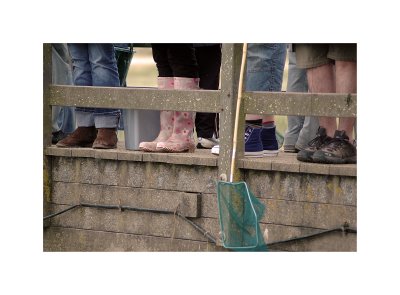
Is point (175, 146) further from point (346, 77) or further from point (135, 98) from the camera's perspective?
point (346, 77)

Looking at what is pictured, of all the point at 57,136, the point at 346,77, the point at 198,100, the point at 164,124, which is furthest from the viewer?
the point at 57,136

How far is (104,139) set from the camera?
7465 millimetres

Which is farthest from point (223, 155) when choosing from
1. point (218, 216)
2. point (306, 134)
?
point (306, 134)

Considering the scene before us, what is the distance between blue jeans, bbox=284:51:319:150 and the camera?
7.62m

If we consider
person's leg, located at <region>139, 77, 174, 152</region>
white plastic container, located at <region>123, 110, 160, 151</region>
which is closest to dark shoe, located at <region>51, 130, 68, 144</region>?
white plastic container, located at <region>123, 110, 160, 151</region>

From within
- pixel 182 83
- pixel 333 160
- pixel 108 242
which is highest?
pixel 182 83

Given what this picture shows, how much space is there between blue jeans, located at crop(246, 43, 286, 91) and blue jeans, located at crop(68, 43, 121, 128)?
846 millimetres

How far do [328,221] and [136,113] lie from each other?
1.42m

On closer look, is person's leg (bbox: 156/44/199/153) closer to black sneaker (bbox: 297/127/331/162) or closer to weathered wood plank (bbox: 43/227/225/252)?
weathered wood plank (bbox: 43/227/225/252)

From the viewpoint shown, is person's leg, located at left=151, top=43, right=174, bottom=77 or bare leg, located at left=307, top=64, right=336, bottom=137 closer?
bare leg, located at left=307, top=64, right=336, bottom=137

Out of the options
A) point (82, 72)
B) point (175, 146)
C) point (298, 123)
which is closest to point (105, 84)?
point (82, 72)

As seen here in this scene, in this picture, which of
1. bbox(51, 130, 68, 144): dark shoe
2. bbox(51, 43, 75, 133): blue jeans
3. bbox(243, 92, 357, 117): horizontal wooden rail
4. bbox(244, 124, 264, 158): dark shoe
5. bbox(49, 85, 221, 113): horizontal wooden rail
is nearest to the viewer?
bbox(243, 92, 357, 117): horizontal wooden rail

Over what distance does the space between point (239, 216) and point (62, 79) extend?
2.15 meters

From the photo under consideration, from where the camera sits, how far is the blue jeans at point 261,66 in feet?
23.5
